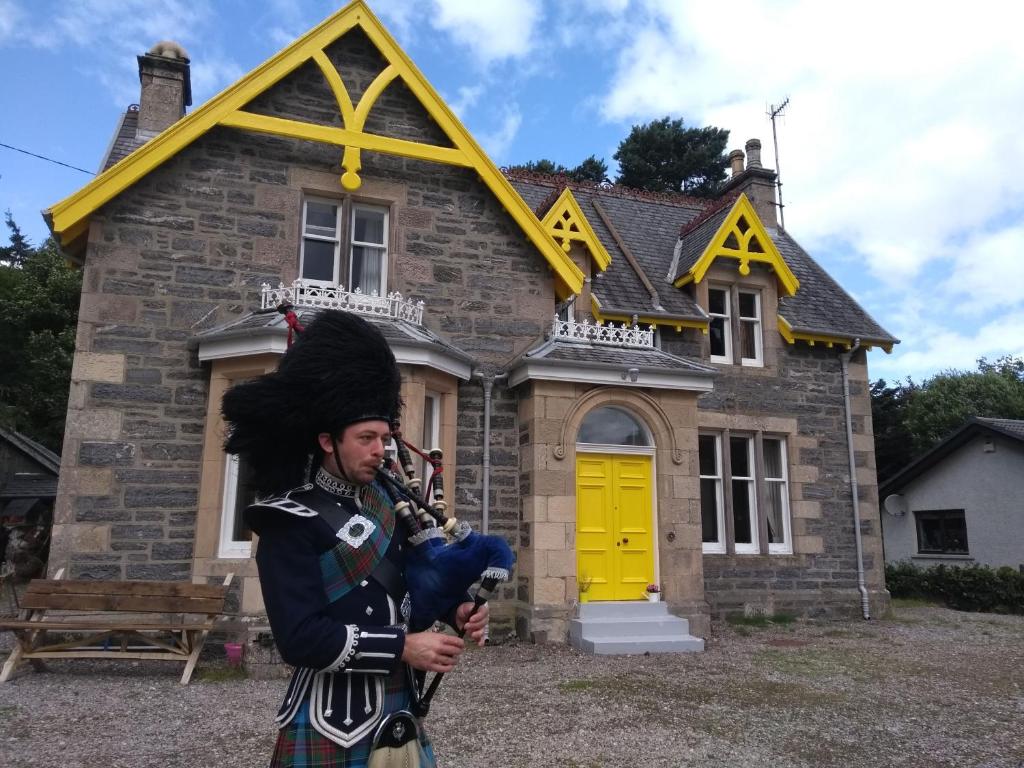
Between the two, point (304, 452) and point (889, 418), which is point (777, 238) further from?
point (889, 418)

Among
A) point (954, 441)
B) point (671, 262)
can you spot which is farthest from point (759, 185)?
point (954, 441)

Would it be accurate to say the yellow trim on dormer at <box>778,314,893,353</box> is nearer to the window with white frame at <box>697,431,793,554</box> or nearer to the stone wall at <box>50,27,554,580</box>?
the window with white frame at <box>697,431,793,554</box>

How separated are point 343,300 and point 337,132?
2106 millimetres

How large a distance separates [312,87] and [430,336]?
357cm

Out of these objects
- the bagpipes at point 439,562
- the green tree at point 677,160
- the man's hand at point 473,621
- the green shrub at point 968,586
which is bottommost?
the green shrub at point 968,586

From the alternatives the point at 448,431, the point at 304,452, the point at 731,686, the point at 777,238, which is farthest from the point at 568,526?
the point at 777,238

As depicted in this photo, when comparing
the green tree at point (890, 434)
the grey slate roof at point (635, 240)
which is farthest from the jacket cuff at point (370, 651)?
the green tree at point (890, 434)

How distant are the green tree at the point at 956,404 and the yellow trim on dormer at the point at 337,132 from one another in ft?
75.2

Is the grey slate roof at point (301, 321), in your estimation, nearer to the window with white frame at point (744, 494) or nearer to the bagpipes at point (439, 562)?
the window with white frame at point (744, 494)

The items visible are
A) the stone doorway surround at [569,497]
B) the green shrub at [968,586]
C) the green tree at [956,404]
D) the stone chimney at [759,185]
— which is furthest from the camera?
the green tree at [956,404]

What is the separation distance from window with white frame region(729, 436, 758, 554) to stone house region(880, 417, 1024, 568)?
7827mm

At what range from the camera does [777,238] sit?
50.8ft

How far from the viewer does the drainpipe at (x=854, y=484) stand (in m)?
12.4

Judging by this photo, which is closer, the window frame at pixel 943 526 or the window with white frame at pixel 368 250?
the window with white frame at pixel 368 250
